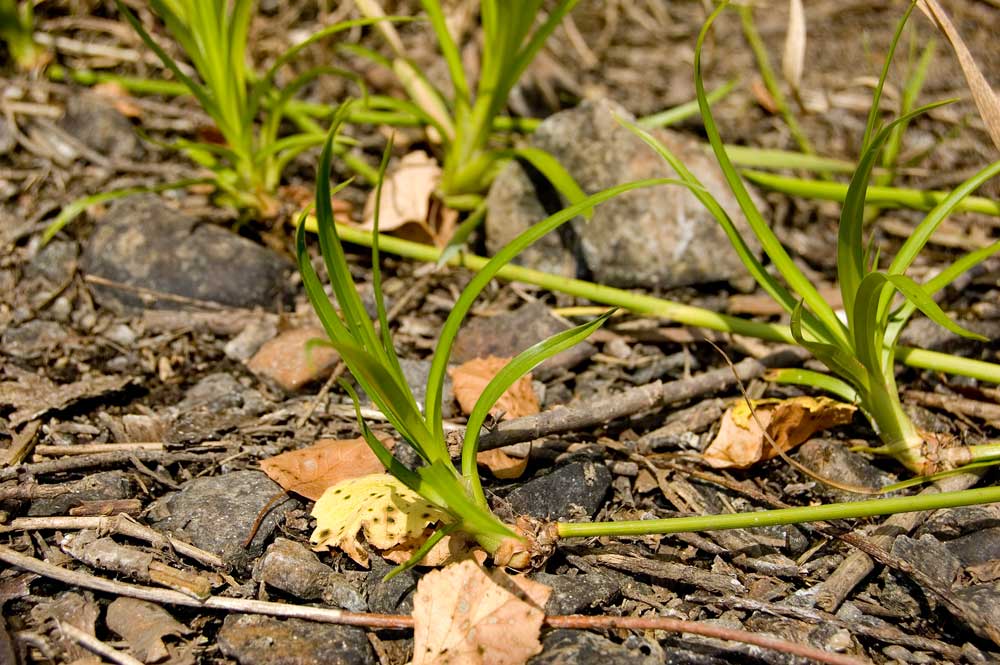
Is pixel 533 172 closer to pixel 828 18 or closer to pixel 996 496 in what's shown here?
pixel 996 496

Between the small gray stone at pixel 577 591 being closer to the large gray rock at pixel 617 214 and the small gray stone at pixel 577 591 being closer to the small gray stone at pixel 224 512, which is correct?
the small gray stone at pixel 224 512

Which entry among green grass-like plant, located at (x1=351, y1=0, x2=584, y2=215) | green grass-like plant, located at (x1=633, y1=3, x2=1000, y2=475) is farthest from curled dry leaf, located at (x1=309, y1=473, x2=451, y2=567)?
green grass-like plant, located at (x1=351, y1=0, x2=584, y2=215)

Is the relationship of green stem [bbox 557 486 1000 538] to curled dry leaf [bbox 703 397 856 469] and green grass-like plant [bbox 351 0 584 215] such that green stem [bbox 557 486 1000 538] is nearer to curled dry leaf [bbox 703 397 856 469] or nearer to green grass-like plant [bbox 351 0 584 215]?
curled dry leaf [bbox 703 397 856 469]

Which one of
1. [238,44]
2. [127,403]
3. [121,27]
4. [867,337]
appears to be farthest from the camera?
[121,27]

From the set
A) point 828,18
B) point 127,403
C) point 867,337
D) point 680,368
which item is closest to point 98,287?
point 127,403

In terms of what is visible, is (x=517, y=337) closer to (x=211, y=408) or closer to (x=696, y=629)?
(x=211, y=408)

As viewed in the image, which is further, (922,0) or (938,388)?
(938,388)

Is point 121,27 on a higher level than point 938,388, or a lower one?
higher

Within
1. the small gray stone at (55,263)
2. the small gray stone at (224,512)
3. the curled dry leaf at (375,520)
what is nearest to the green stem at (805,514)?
the curled dry leaf at (375,520)
